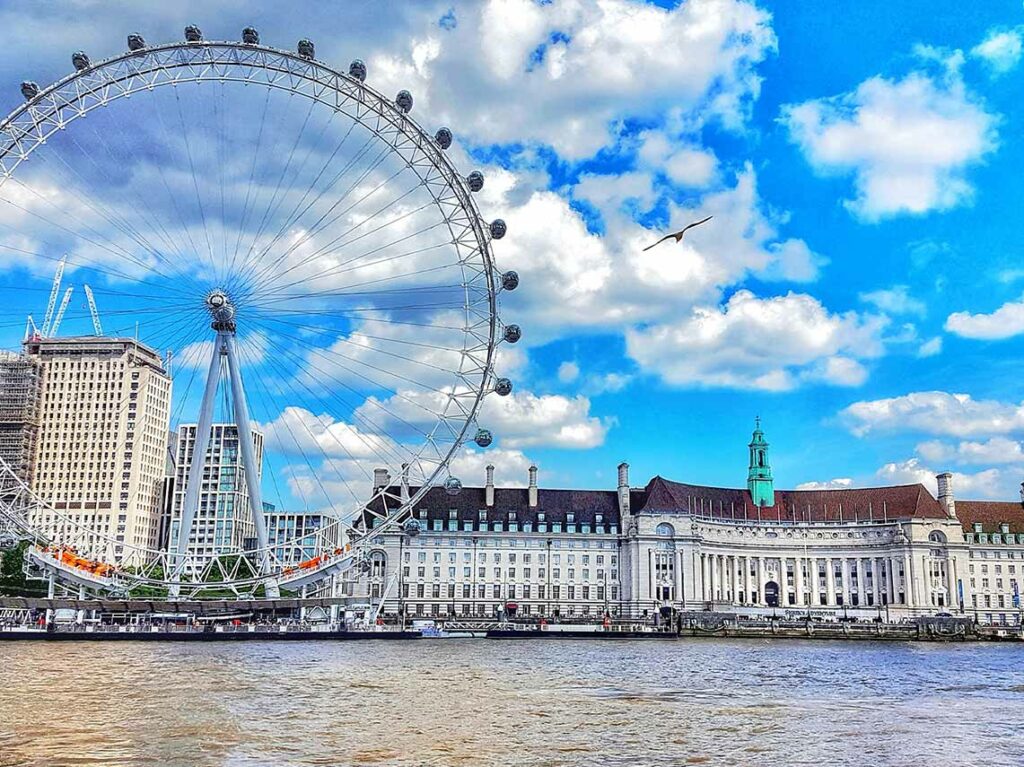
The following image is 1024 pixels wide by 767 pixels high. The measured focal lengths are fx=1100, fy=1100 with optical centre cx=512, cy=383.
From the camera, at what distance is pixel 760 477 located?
6575 inches

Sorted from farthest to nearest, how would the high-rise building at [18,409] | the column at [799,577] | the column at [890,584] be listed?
the high-rise building at [18,409] → the column at [799,577] → the column at [890,584]

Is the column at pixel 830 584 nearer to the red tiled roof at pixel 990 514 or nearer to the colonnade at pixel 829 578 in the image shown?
the colonnade at pixel 829 578

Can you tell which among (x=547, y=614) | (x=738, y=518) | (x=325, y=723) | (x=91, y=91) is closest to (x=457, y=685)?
(x=325, y=723)

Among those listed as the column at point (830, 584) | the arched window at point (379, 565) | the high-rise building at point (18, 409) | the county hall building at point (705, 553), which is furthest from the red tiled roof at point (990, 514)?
the high-rise building at point (18, 409)

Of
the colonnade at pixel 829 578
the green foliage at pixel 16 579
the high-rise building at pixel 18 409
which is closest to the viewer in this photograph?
the green foliage at pixel 16 579

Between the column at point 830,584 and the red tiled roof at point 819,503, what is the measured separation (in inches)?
285

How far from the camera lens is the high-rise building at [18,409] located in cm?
19288

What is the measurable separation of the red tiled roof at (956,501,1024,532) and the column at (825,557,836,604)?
20.7 metres

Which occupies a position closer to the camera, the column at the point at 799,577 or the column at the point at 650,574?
the column at the point at 650,574

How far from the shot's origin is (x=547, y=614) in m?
143

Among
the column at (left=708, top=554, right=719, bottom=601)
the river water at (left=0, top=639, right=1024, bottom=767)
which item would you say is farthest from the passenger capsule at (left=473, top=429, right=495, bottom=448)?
the column at (left=708, top=554, right=719, bottom=601)

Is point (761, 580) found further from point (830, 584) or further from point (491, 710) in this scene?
point (491, 710)

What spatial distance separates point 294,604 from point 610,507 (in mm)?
61507

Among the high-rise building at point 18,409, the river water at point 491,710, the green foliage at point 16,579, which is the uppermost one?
the high-rise building at point 18,409
